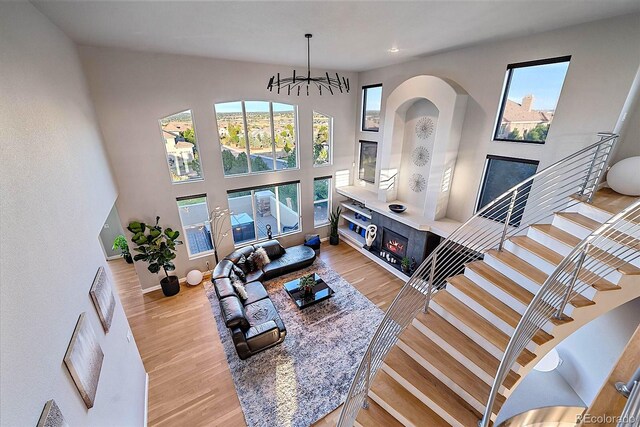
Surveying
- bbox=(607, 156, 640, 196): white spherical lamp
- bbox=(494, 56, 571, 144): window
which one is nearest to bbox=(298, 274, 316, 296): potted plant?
bbox=(494, 56, 571, 144): window

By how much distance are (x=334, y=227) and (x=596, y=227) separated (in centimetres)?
615

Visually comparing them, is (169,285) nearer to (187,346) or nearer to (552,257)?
(187,346)

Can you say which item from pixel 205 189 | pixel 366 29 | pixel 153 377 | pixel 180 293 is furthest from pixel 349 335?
pixel 366 29

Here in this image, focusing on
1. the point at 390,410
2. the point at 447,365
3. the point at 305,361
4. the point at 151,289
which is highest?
the point at 447,365

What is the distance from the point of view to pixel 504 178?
5.22m

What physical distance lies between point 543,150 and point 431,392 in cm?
436

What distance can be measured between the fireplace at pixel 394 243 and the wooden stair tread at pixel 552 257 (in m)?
3.18

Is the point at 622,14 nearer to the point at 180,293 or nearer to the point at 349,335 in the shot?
the point at 349,335

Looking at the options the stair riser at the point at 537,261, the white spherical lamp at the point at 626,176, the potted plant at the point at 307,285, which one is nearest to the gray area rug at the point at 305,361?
the potted plant at the point at 307,285

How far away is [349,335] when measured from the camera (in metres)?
5.32

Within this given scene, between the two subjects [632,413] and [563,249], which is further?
[563,249]

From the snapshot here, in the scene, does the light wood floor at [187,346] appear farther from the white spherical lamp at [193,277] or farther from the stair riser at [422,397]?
the stair riser at [422,397]

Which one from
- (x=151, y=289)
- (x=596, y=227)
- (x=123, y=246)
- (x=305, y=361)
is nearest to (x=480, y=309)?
(x=596, y=227)

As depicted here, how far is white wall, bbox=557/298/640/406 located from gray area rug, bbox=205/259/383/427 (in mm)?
3415
